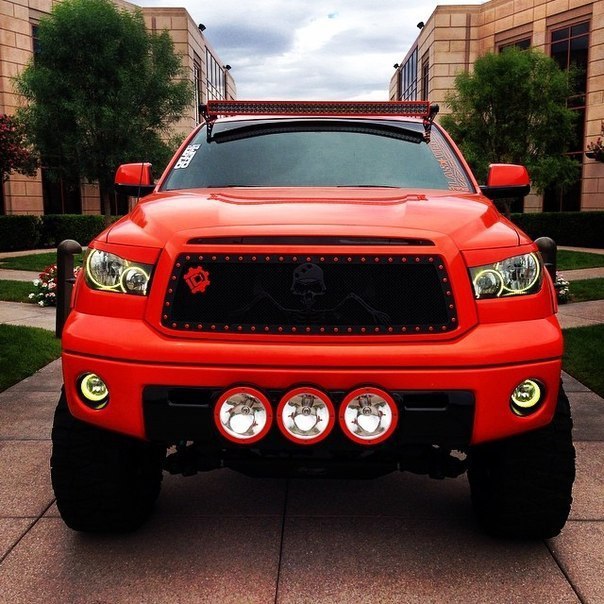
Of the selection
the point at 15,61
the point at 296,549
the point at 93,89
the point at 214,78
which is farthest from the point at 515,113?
the point at 214,78

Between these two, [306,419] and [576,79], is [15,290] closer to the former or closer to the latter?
[306,419]

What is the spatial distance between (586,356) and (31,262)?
14471 millimetres

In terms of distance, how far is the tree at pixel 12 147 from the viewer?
20.5m

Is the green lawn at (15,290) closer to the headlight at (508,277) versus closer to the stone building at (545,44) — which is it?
the headlight at (508,277)

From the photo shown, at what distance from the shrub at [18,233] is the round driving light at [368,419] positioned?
876 inches

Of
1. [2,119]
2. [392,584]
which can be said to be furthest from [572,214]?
[392,584]

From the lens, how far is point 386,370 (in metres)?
2.56

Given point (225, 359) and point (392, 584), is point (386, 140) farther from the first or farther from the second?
point (392, 584)

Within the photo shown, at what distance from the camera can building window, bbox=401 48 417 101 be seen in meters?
42.6

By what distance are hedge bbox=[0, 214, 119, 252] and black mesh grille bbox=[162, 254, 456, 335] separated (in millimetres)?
21868

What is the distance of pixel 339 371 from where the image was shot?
2564 millimetres

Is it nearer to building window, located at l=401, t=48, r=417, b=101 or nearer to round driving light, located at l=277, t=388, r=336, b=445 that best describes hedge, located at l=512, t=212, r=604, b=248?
building window, located at l=401, t=48, r=417, b=101

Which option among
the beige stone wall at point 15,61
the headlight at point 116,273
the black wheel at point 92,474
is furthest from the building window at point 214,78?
the black wheel at point 92,474

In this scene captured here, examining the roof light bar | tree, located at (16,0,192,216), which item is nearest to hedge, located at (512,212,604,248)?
tree, located at (16,0,192,216)
